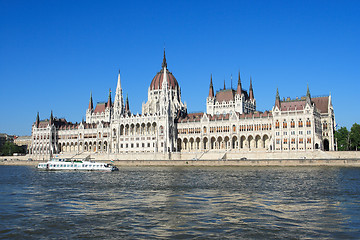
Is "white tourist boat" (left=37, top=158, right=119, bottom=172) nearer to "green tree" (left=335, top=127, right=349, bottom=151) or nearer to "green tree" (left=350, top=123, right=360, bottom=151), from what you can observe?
"green tree" (left=335, top=127, right=349, bottom=151)

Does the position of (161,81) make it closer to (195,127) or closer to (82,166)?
(195,127)

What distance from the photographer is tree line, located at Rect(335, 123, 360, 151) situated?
107125 millimetres

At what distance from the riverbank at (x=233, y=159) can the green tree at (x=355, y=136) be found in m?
16.0

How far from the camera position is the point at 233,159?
104938 mm

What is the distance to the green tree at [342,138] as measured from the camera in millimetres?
109850

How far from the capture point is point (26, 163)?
12562cm

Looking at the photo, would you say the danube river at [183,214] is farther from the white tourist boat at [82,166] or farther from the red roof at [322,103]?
the red roof at [322,103]

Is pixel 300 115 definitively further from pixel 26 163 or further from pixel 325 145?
pixel 26 163

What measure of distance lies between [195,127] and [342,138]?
43.0 meters

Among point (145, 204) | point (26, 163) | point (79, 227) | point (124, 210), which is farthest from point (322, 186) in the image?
point (26, 163)

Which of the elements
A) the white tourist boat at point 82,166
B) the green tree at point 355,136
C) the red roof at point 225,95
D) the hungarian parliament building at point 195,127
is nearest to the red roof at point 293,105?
the hungarian parliament building at point 195,127

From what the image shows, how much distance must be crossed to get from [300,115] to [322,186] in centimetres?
6630

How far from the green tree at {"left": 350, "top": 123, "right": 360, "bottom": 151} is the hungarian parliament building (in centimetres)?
543

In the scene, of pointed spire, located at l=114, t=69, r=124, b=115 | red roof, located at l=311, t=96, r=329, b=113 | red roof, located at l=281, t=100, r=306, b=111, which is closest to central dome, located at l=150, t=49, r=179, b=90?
pointed spire, located at l=114, t=69, r=124, b=115
